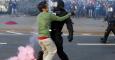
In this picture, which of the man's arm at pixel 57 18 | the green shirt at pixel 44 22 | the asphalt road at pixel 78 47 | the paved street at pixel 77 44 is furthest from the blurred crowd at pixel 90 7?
the green shirt at pixel 44 22

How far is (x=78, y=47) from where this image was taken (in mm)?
13703

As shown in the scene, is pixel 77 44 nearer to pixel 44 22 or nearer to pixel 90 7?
pixel 44 22

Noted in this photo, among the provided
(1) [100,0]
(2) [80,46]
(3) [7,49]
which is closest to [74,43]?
(2) [80,46]

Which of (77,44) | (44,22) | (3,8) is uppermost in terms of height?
(44,22)

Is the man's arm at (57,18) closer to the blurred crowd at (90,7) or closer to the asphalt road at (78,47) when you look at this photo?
the asphalt road at (78,47)

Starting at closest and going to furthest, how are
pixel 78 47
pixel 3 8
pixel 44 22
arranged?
pixel 44 22
pixel 78 47
pixel 3 8

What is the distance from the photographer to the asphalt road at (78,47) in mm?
11883

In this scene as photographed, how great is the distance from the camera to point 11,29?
64.1ft

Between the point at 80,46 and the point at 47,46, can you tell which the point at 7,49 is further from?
the point at 47,46

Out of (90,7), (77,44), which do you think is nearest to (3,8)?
(90,7)

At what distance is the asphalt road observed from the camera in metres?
11.9

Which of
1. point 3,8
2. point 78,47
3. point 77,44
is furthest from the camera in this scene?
point 3,8

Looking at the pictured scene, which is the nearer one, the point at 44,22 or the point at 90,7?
the point at 44,22

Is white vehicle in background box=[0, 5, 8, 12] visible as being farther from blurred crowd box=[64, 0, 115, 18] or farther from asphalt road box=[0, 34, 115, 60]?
asphalt road box=[0, 34, 115, 60]
